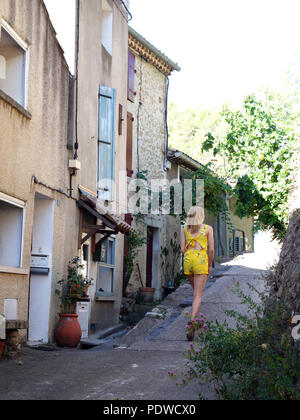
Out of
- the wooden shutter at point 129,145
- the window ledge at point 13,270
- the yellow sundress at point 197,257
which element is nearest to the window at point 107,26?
the wooden shutter at point 129,145

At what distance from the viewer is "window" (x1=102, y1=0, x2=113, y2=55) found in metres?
12.8

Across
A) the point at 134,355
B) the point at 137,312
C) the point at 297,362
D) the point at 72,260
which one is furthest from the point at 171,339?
the point at 137,312

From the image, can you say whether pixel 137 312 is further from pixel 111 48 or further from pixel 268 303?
pixel 268 303

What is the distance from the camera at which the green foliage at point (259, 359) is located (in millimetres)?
3801

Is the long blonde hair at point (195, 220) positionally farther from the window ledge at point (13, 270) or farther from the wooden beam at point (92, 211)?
the wooden beam at point (92, 211)

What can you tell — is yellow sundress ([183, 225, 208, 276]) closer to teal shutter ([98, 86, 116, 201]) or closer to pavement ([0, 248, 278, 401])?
pavement ([0, 248, 278, 401])

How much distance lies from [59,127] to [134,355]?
162 inches

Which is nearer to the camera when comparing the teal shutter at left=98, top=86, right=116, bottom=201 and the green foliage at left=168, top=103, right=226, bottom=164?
the teal shutter at left=98, top=86, right=116, bottom=201

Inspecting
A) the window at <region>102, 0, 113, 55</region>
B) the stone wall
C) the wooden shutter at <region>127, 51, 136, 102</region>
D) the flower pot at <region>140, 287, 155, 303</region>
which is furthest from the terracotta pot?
the wooden shutter at <region>127, 51, 136, 102</region>

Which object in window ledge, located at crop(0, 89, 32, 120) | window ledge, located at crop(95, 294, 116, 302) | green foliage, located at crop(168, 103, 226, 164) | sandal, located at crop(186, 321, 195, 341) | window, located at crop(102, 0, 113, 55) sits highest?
green foliage, located at crop(168, 103, 226, 164)

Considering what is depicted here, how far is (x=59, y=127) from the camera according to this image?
9.51 m

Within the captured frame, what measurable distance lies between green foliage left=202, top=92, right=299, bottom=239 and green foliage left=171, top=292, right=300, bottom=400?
1140cm

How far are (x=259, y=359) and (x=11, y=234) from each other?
459 cm

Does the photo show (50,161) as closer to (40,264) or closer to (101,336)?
(40,264)
